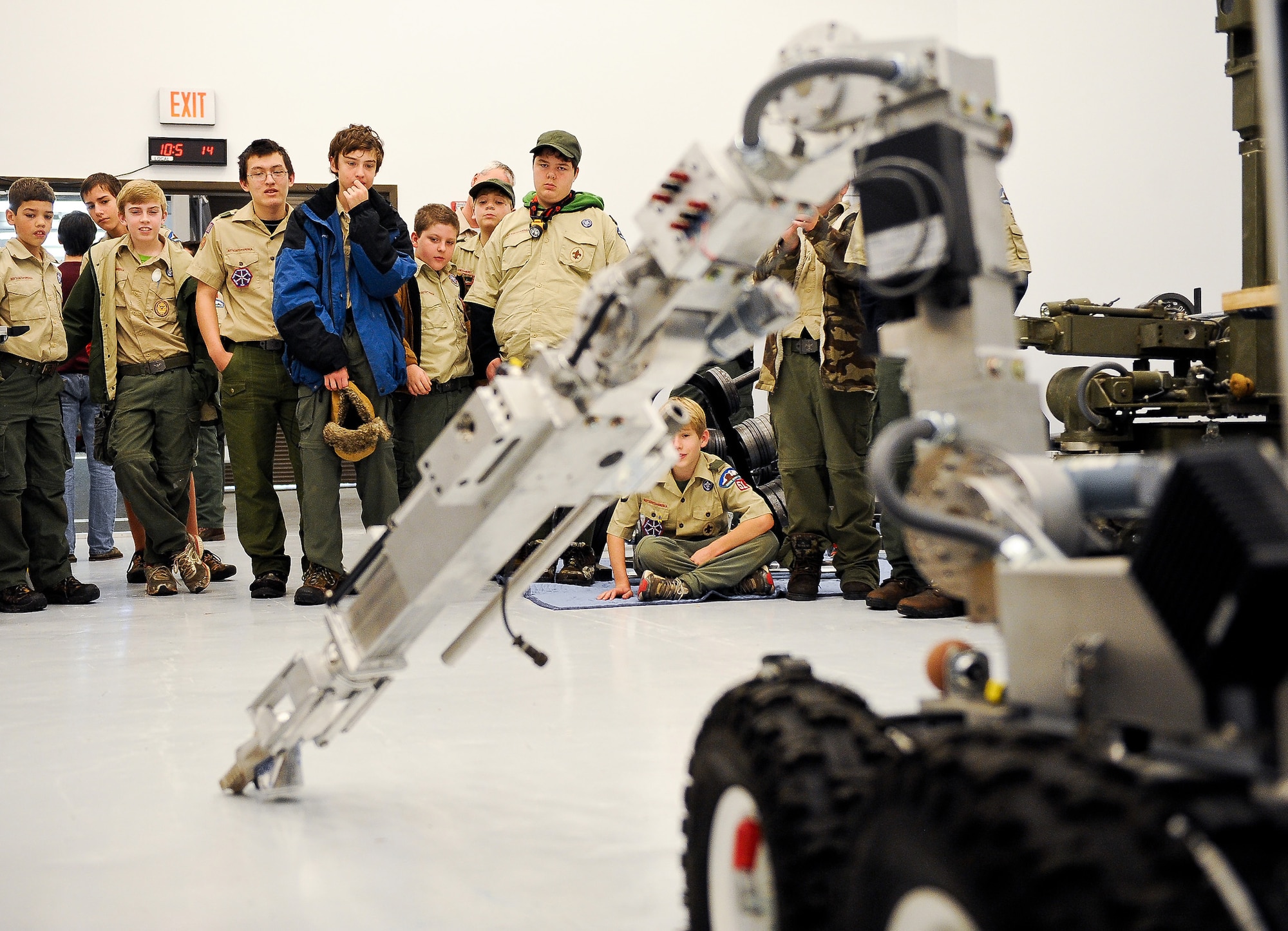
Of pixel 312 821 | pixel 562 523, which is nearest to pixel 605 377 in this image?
pixel 562 523

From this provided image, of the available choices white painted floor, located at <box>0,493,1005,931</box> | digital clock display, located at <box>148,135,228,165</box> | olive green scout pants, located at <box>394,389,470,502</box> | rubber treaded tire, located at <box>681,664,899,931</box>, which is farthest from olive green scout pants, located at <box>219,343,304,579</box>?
digital clock display, located at <box>148,135,228,165</box>

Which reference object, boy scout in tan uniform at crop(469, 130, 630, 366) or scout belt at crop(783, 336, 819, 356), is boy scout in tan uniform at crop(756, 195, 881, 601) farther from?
boy scout in tan uniform at crop(469, 130, 630, 366)

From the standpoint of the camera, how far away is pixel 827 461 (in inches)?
161

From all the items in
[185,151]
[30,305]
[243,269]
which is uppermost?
[185,151]

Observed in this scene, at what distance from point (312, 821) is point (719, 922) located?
2.89ft

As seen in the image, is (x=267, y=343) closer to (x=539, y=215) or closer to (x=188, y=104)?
(x=539, y=215)

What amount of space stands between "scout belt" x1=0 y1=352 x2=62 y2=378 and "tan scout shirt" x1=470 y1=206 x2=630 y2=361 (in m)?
1.56

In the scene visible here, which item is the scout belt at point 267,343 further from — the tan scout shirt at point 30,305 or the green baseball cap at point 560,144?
the green baseball cap at point 560,144

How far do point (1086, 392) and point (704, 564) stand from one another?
1.39 meters

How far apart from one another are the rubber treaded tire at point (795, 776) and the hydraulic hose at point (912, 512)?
181 millimetres

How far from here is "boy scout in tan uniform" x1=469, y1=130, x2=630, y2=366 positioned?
444cm

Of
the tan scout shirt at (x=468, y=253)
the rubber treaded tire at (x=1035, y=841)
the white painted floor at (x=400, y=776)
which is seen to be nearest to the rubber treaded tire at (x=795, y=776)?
the rubber treaded tire at (x=1035, y=841)

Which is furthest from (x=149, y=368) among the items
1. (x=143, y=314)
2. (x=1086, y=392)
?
(x=1086, y=392)

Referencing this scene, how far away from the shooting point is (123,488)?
4.52m
